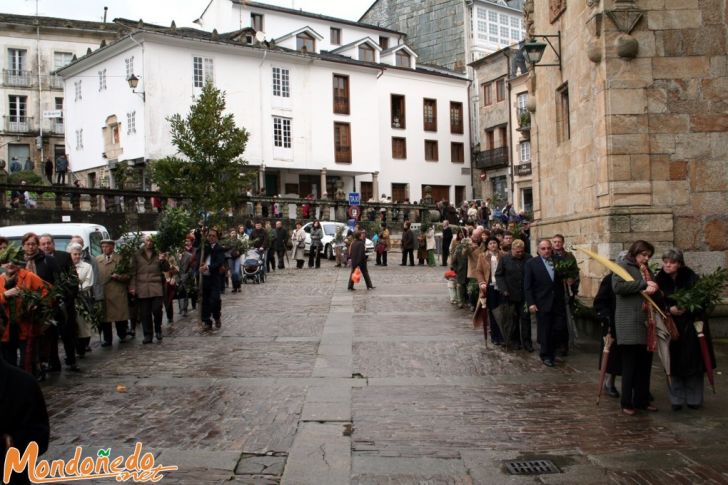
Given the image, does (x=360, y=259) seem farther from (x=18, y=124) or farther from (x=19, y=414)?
(x=18, y=124)

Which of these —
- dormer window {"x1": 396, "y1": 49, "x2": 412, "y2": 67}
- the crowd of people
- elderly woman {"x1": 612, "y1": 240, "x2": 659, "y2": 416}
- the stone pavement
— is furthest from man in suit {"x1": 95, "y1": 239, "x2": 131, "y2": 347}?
dormer window {"x1": 396, "y1": 49, "x2": 412, "y2": 67}

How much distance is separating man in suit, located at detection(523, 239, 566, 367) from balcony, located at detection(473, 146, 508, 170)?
40.8 metres

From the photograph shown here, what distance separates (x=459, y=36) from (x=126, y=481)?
52640 mm

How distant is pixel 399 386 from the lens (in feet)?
27.6

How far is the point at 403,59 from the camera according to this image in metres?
51.2

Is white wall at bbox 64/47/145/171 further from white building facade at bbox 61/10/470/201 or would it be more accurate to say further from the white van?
the white van

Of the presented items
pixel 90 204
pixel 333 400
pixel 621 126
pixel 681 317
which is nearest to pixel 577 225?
pixel 621 126

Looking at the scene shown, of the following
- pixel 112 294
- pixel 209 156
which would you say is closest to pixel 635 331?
pixel 112 294

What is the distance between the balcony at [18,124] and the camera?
5138 centimetres

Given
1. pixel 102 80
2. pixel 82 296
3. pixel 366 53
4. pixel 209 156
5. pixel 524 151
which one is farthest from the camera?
pixel 366 53

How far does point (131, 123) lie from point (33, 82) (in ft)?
59.1

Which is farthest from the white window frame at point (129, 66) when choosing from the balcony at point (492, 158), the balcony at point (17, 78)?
the balcony at point (492, 158)

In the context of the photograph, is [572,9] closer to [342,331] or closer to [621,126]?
[621,126]

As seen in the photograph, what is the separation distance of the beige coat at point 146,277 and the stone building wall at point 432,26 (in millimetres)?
45663
